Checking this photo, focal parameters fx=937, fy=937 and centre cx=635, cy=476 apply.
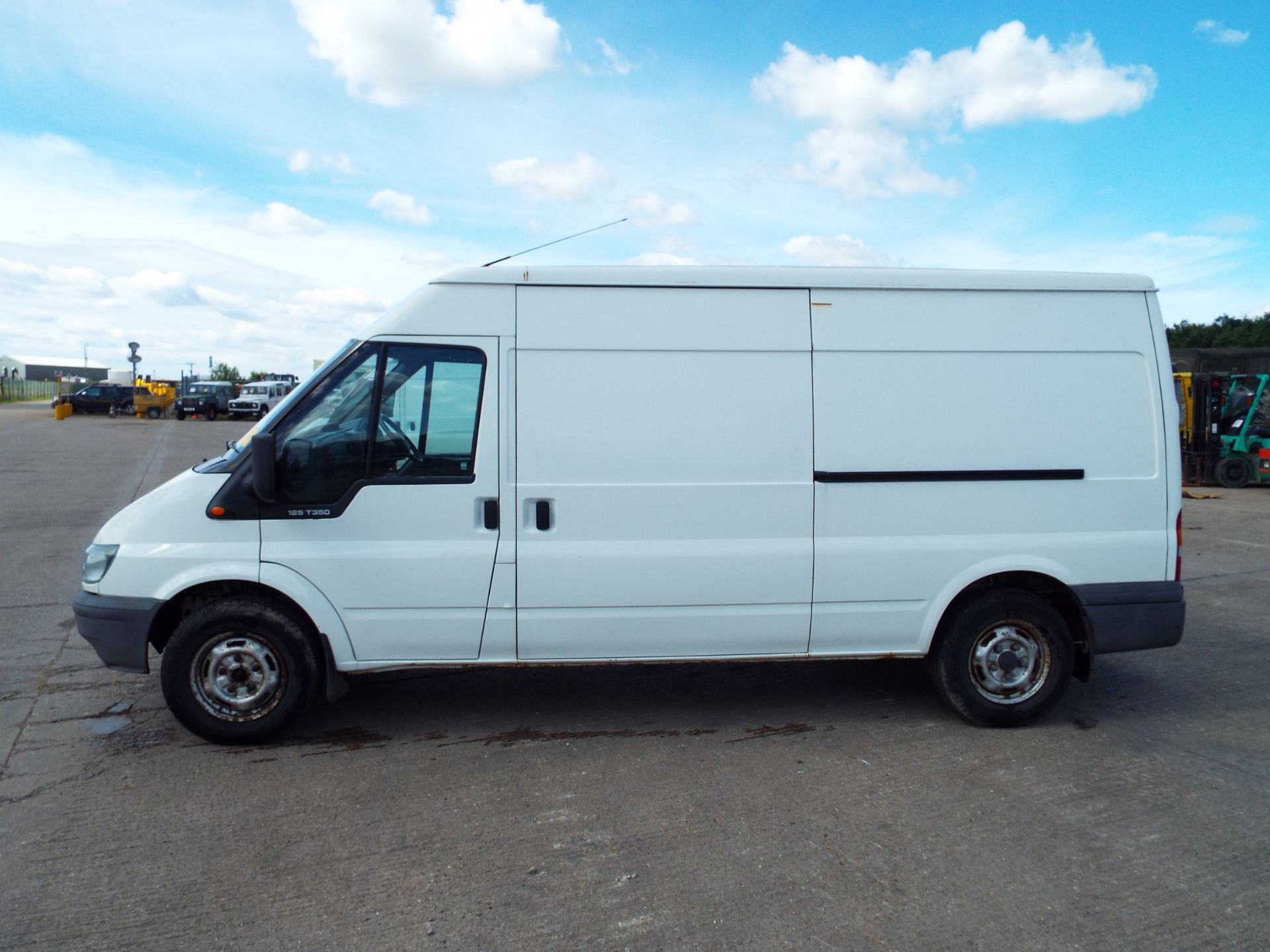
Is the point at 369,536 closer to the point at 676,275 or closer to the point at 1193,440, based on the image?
the point at 676,275

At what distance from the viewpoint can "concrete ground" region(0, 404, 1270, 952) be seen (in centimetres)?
314

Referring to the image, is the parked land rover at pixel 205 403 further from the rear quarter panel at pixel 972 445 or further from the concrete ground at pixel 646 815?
the rear quarter panel at pixel 972 445

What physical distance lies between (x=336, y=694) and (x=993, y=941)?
10.1 feet

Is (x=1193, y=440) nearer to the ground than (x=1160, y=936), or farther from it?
farther from it

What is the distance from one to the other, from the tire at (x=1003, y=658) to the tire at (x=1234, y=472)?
52.8ft

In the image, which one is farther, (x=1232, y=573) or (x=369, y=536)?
(x=1232, y=573)

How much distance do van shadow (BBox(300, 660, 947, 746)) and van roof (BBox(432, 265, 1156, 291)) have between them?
2.01 metres

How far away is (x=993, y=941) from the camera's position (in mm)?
3035

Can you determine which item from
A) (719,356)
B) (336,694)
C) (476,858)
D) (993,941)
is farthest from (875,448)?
(336,694)

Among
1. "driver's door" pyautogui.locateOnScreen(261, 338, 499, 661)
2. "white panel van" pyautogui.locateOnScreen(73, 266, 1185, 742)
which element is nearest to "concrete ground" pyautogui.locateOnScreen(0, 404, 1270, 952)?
"white panel van" pyautogui.locateOnScreen(73, 266, 1185, 742)

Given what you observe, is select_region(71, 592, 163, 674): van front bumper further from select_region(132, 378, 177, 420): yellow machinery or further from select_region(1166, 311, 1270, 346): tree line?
select_region(1166, 311, 1270, 346): tree line

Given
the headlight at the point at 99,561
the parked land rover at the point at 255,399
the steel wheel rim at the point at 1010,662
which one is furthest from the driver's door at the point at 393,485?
the parked land rover at the point at 255,399

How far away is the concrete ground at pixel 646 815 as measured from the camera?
314 cm

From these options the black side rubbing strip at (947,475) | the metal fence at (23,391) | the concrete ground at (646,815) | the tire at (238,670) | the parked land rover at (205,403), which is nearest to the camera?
the concrete ground at (646,815)
